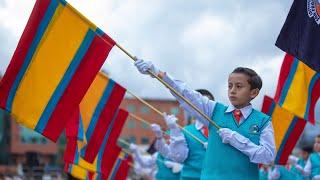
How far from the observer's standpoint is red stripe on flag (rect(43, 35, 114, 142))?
22.2 feet

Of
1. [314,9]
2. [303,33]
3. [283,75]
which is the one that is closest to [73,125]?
[283,75]

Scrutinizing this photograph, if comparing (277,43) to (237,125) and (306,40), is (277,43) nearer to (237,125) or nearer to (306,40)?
(306,40)

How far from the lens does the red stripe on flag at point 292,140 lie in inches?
399

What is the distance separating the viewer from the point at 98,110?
32.1 feet

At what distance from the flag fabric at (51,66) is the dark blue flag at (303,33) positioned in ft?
5.23

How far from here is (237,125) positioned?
19.6 feet

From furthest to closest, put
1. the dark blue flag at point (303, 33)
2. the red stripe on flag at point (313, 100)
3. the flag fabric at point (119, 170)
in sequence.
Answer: the flag fabric at point (119, 170), the red stripe on flag at point (313, 100), the dark blue flag at point (303, 33)

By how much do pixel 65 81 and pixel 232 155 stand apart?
180 cm

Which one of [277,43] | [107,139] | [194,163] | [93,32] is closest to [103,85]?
[107,139]

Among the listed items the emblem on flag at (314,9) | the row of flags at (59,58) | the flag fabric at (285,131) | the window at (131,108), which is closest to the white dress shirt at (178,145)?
the row of flags at (59,58)

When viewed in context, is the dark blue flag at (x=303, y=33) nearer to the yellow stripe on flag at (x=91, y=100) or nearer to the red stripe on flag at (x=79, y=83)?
the red stripe on flag at (x=79, y=83)

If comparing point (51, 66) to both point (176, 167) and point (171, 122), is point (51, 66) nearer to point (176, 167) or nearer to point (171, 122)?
point (171, 122)

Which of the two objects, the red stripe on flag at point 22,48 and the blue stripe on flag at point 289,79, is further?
the blue stripe on flag at point 289,79

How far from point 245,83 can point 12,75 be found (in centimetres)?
208
